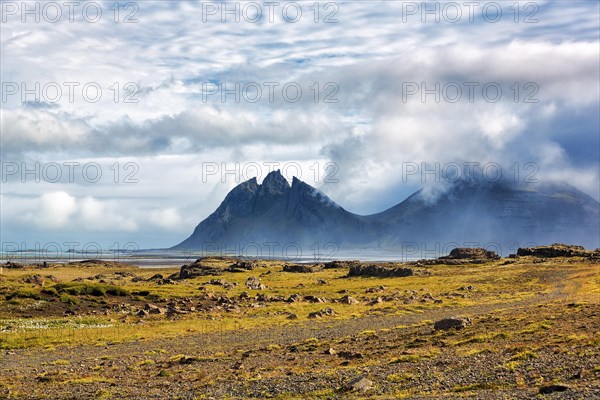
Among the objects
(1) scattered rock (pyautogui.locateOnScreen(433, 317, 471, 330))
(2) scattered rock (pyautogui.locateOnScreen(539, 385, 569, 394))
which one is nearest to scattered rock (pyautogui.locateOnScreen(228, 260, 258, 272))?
(1) scattered rock (pyautogui.locateOnScreen(433, 317, 471, 330))

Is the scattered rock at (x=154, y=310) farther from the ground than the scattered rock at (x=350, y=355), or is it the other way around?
the scattered rock at (x=350, y=355)

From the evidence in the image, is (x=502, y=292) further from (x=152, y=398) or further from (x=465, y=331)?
(x=152, y=398)

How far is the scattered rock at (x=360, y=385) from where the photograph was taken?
3122cm

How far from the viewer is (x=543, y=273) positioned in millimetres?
137625

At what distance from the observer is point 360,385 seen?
31.5 m

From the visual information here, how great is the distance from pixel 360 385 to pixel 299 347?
57.4 ft

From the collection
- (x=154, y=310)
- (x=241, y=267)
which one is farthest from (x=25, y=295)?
(x=241, y=267)

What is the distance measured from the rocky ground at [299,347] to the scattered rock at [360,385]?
5 centimetres

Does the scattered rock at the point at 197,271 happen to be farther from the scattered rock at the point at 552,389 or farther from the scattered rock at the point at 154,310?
the scattered rock at the point at 552,389

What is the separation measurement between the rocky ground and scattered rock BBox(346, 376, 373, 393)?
0.16 ft

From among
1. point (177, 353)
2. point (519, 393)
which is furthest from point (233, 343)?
point (519, 393)

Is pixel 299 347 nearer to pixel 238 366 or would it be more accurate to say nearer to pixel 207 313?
pixel 238 366

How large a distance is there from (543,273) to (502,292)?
40963mm

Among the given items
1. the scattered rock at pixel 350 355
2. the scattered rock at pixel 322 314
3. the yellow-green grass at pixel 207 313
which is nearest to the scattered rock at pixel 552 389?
the scattered rock at pixel 350 355
